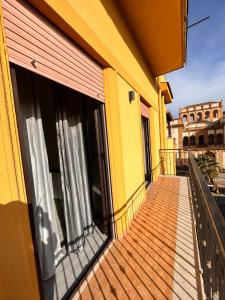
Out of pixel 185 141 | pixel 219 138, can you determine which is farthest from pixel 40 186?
pixel 219 138

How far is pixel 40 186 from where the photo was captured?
2203 millimetres

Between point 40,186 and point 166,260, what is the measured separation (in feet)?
6.26

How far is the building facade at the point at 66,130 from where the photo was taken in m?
1.33

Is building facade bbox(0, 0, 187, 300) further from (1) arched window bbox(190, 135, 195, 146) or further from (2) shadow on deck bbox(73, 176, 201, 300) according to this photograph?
(1) arched window bbox(190, 135, 195, 146)

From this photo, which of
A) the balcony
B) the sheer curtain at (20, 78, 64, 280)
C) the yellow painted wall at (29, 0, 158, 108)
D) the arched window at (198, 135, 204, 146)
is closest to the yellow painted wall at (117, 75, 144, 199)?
the yellow painted wall at (29, 0, 158, 108)

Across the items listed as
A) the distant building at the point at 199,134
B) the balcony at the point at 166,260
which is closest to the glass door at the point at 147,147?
the balcony at the point at 166,260

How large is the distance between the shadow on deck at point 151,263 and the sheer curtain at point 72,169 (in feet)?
1.78

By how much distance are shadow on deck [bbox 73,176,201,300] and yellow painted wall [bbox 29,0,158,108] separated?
2.79 metres

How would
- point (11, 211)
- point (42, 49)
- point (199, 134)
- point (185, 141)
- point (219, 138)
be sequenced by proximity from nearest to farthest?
1. point (11, 211)
2. point (42, 49)
3. point (219, 138)
4. point (199, 134)
5. point (185, 141)

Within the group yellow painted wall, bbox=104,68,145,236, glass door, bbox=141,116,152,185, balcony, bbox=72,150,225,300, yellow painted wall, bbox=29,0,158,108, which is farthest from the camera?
glass door, bbox=141,116,152,185

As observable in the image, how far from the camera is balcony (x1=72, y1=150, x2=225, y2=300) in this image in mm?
1538

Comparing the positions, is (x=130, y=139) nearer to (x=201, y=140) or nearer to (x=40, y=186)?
(x=40, y=186)

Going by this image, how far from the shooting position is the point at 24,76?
6.78 feet

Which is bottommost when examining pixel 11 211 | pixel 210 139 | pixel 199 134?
pixel 210 139
